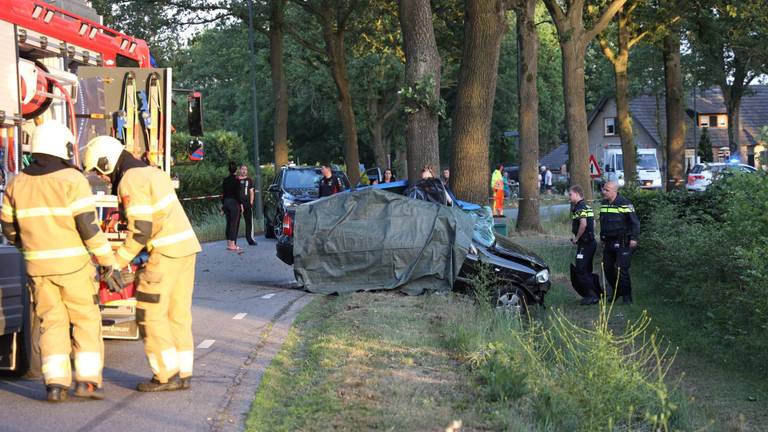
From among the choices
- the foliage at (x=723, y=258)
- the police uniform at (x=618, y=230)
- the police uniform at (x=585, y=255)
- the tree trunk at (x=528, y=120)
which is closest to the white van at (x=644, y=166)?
the tree trunk at (x=528, y=120)

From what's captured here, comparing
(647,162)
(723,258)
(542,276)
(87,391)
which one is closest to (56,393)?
(87,391)

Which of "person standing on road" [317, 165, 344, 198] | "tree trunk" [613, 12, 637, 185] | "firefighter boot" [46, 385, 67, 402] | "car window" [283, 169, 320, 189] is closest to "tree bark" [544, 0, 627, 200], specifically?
"tree trunk" [613, 12, 637, 185]

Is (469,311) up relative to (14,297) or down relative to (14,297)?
down

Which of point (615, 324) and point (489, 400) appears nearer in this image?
point (489, 400)

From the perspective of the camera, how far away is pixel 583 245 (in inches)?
606

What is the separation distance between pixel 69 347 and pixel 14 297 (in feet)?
2.36

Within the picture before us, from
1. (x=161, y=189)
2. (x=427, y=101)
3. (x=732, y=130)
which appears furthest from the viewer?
(x=732, y=130)

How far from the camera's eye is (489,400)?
7.11m

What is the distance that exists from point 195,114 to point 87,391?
587 cm

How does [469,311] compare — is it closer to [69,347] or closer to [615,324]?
[615,324]

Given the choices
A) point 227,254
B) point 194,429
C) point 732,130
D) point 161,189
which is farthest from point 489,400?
point 732,130

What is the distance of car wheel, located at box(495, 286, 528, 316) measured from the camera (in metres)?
13.3

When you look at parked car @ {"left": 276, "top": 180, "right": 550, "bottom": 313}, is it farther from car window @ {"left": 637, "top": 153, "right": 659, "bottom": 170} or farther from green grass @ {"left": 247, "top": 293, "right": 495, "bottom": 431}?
car window @ {"left": 637, "top": 153, "right": 659, "bottom": 170}

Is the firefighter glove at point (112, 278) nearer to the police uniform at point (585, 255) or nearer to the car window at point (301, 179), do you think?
the police uniform at point (585, 255)
